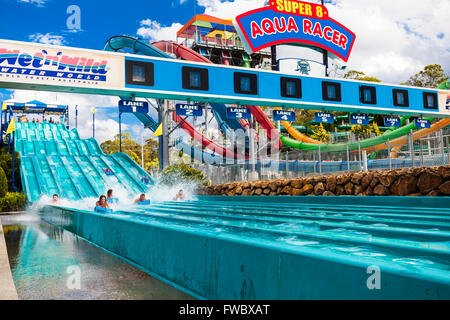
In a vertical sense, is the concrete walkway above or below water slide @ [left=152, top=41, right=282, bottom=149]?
below

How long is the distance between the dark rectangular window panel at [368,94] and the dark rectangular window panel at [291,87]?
3.30 meters

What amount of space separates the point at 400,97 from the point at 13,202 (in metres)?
18.1

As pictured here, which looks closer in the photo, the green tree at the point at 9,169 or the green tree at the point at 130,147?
the green tree at the point at 9,169

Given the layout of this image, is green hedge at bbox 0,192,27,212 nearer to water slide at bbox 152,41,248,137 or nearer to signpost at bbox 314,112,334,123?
water slide at bbox 152,41,248,137

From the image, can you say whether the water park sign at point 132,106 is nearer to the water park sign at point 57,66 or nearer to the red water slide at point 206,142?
the water park sign at point 57,66

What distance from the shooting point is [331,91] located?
→ 59.9 ft

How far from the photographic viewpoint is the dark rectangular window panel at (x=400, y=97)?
1978cm

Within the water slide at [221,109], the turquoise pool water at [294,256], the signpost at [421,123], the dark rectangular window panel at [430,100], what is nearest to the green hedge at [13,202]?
the turquoise pool water at [294,256]

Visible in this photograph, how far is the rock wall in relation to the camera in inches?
383

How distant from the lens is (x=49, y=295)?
12.8ft

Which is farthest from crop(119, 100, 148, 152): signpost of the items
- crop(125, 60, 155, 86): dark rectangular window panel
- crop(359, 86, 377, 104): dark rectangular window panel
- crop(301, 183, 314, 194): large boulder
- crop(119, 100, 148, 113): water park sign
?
crop(359, 86, 377, 104): dark rectangular window panel

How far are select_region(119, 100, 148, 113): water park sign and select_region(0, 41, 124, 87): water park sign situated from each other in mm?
1028
